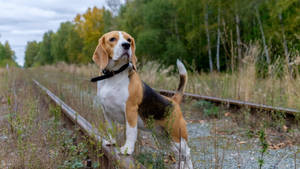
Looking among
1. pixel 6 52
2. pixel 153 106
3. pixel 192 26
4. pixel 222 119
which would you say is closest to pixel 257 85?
pixel 222 119

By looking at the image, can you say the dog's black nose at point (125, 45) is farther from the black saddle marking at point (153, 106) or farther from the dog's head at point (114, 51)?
the black saddle marking at point (153, 106)

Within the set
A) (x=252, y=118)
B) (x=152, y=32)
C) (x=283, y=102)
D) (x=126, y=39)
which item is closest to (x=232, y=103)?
(x=252, y=118)

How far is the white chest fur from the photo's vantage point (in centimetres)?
250

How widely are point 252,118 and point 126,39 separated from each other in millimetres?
3020

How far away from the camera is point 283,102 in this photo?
5.55m

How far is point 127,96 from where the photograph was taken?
8.23 ft

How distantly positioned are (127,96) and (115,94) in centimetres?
11

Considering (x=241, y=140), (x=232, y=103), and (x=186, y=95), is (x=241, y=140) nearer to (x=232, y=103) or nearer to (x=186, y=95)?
(x=232, y=103)

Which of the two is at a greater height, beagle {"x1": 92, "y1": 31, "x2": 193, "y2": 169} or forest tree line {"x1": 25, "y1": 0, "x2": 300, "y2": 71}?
forest tree line {"x1": 25, "y1": 0, "x2": 300, "y2": 71}

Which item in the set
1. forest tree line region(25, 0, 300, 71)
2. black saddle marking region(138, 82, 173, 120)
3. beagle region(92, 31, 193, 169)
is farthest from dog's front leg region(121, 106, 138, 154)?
forest tree line region(25, 0, 300, 71)

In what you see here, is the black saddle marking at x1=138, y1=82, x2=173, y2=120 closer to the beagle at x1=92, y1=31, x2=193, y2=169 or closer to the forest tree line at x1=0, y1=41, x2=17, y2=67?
the beagle at x1=92, y1=31, x2=193, y2=169

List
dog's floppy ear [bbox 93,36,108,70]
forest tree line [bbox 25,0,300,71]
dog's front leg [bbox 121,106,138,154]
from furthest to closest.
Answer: forest tree line [bbox 25,0,300,71] < dog's floppy ear [bbox 93,36,108,70] < dog's front leg [bbox 121,106,138,154]

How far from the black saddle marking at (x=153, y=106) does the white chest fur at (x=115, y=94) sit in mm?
229

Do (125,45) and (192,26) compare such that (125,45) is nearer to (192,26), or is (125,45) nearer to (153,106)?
(153,106)
